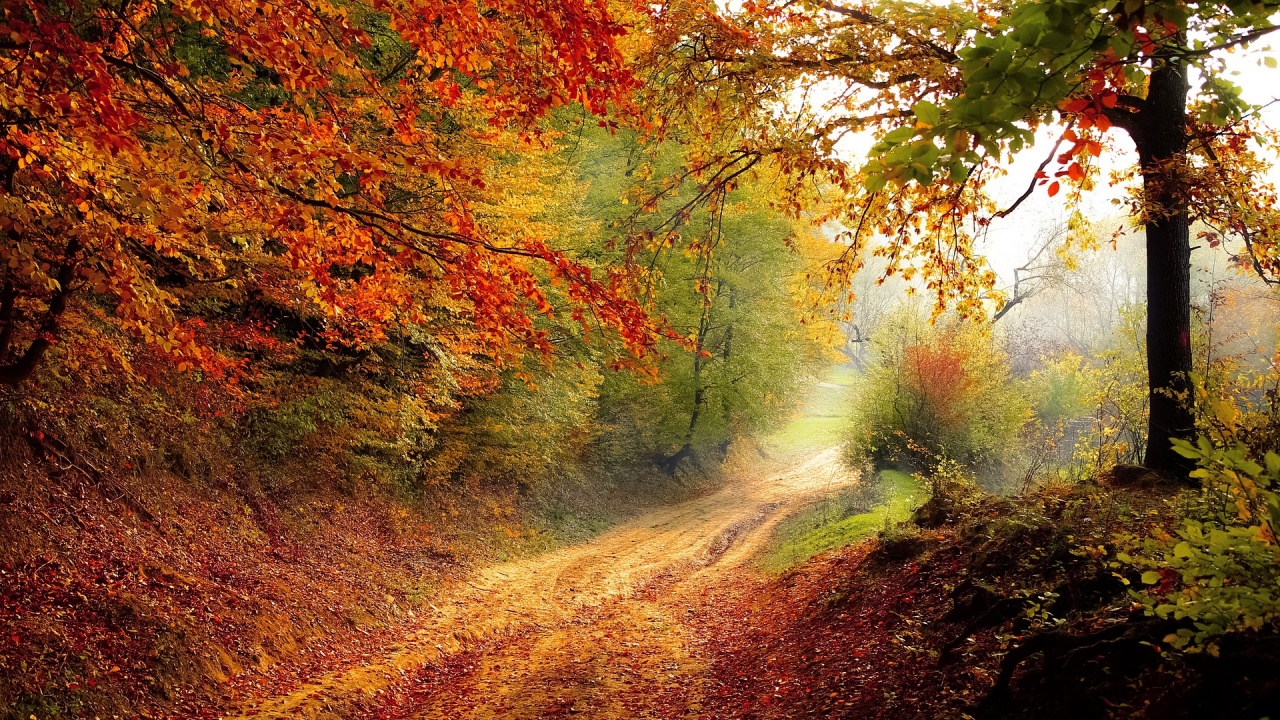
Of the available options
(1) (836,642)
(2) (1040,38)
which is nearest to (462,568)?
(1) (836,642)

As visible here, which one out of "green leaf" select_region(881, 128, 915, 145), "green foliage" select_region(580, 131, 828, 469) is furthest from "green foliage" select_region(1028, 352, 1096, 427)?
"green leaf" select_region(881, 128, 915, 145)

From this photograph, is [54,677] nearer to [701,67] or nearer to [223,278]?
[223,278]

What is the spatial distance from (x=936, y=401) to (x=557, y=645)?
13295 millimetres

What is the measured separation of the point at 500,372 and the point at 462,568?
4395 mm

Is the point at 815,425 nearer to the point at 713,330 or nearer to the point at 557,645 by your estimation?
the point at 713,330

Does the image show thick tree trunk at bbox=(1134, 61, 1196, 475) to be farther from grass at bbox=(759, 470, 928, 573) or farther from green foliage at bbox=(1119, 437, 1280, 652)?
green foliage at bbox=(1119, 437, 1280, 652)

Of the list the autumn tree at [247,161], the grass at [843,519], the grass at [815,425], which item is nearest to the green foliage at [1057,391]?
the grass at [815,425]

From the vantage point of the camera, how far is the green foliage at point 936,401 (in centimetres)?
1842

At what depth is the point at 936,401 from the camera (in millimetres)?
18406

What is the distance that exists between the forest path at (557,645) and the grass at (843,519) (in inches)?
36.4

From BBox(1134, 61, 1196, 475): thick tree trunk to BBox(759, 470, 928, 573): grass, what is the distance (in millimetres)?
4557

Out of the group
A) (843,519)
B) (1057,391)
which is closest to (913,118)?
(843,519)

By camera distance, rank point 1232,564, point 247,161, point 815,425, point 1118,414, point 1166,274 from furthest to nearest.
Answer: point 815,425 < point 1118,414 < point 1166,274 < point 247,161 < point 1232,564

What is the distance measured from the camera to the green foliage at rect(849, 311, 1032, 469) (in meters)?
18.4
